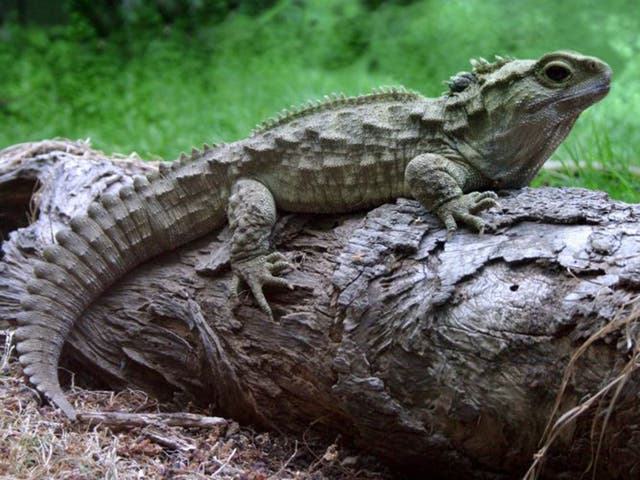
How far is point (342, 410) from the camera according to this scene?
336 cm

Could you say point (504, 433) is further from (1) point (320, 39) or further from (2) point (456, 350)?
(1) point (320, 39)

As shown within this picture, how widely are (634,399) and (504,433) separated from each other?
0.54 meters

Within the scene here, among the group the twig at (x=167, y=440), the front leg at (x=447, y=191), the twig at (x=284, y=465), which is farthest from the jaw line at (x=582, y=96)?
the twig at (x=167, y=440)

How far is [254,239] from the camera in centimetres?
377

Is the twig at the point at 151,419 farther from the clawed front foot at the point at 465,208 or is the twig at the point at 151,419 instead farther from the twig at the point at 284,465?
the clawed front foot at the point at 465,208

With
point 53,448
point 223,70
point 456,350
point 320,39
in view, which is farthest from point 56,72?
point 456,350

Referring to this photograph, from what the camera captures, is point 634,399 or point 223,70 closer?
point 634,399

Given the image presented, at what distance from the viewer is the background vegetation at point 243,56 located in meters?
7.53

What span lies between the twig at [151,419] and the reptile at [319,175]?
12 centimetres

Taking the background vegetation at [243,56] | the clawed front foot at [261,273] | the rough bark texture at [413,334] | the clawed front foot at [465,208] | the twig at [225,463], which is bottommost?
the twig at [225,463]

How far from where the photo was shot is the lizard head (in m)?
3.51

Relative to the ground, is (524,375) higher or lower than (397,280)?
lower

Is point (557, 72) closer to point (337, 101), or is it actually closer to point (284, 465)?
point (337, 101)

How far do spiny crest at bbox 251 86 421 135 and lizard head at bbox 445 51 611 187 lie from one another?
1.07 feet
